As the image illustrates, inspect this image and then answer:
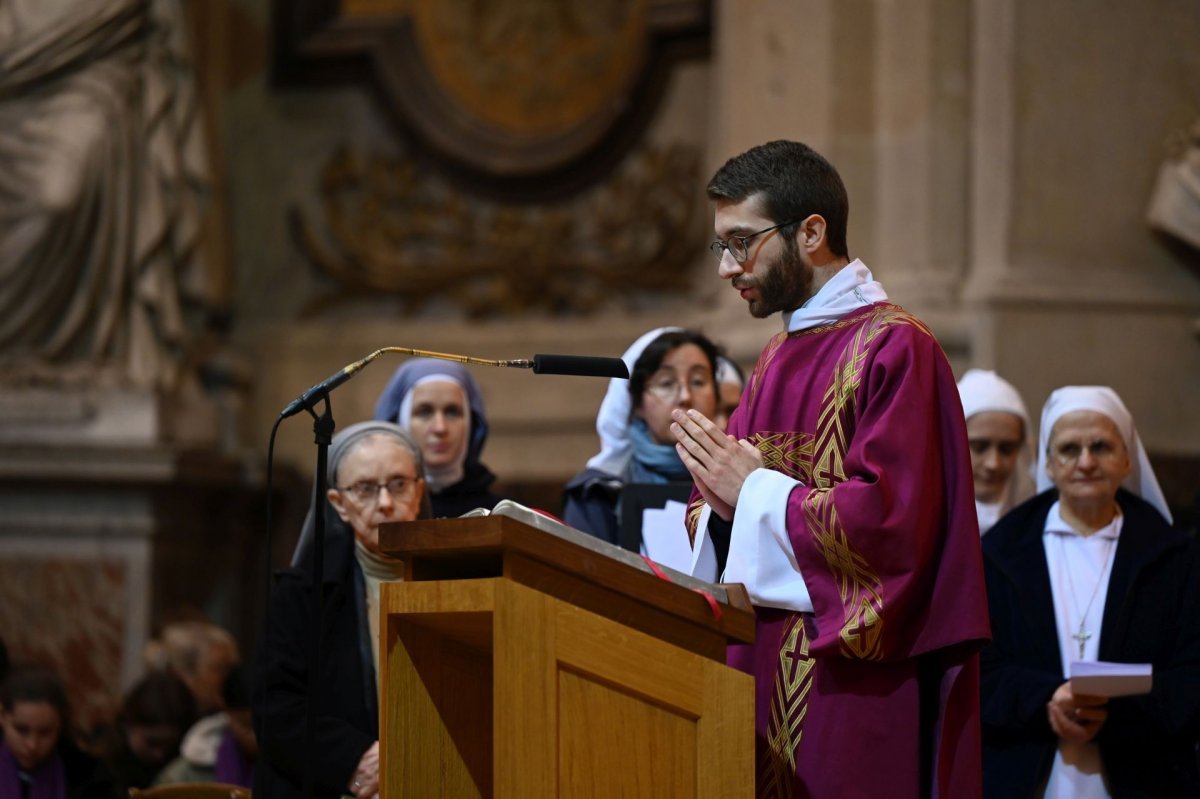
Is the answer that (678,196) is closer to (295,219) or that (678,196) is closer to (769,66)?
(769,66)

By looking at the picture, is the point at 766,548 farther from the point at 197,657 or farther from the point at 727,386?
the point at 197,657

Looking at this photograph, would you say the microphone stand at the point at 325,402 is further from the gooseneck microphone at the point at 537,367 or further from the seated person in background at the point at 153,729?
the seated person in background at the point at 153,729

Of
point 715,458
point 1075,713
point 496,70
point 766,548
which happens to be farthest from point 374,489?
point 496,70

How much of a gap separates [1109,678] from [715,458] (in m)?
1.39

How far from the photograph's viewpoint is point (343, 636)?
456 centimetres

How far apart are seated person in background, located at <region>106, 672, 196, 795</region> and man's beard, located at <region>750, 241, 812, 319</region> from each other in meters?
3.21

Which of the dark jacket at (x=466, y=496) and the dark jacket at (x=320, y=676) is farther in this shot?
the dark jacket at (x=466, y=496)

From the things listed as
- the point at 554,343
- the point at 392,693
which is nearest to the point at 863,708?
the point at 392,693

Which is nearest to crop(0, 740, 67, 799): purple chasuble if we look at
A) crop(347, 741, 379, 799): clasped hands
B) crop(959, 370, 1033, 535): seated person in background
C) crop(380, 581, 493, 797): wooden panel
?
crop(347, 741, 379, 799): clasped hands

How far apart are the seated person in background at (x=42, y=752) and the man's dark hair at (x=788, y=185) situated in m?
2.70

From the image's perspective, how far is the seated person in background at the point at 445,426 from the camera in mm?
5473

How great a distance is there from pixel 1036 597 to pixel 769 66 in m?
3.43

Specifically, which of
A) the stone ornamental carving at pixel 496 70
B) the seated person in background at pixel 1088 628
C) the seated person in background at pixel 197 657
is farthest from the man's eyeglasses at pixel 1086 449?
the stone ornamental carving at pixel 496 70

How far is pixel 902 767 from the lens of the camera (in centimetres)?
332
